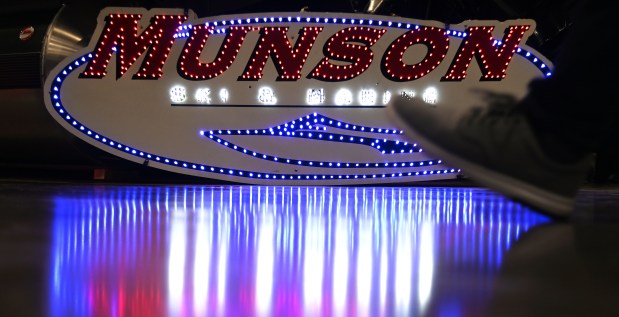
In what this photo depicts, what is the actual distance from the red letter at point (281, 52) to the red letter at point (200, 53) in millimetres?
108

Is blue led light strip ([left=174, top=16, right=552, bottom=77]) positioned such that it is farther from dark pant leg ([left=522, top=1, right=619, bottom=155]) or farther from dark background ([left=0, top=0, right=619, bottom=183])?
dark pant leg ([left=522, top=1, right=619, bottom=155])

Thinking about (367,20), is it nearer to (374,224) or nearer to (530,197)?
(374,224)

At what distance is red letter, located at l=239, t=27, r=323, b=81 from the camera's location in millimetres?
3131

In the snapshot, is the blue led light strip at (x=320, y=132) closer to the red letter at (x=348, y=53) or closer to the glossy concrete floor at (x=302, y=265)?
the red letter at (x=348, y=53)

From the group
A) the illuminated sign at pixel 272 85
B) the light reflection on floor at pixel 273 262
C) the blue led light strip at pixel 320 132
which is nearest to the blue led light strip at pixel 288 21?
the illuminated sign at pixel 272 85

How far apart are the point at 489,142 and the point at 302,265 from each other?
380mm

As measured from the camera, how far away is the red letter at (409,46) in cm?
314

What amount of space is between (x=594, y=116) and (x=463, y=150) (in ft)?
0.68

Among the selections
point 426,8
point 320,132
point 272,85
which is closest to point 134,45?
point 272,85

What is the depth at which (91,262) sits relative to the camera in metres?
0.73

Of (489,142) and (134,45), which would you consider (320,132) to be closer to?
(134,45)

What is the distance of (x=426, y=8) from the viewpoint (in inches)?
152

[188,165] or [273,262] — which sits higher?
[273,262]

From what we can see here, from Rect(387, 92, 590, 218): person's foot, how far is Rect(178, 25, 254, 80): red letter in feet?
7.76
